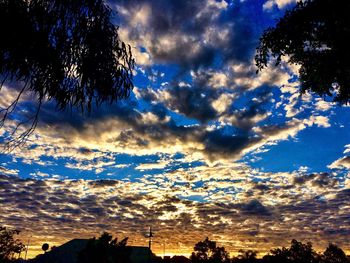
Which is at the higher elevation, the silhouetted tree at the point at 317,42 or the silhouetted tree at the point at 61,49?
the silhouetted tree at the point at 317,42

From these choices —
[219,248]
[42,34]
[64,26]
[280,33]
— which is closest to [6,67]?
[42,34]

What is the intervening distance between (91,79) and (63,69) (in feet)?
1.64

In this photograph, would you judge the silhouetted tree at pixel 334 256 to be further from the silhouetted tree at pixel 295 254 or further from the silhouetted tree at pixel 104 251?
the silhouetted tree at pixel 104 251

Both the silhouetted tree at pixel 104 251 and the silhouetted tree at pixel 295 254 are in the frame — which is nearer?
the silhouetted tree at pixel 104 251

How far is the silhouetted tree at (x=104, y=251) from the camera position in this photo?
2426 inches

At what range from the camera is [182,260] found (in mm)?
129375

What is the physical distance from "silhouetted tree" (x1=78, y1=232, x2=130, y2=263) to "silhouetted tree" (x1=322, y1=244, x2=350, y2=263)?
81.7 metres

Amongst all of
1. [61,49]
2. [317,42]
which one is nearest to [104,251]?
[317,42]

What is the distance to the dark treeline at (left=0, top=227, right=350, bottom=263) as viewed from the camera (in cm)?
6356

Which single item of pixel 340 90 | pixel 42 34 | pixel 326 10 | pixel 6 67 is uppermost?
pixel 326 10

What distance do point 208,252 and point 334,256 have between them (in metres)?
45.2

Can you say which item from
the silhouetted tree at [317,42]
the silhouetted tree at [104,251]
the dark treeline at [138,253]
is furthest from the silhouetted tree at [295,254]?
the silhouetted tree at [317,42]

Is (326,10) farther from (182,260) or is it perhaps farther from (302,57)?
(182,260)

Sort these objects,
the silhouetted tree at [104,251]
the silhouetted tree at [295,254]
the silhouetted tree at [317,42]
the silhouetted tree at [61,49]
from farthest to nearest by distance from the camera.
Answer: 1. the silhouetted tree at [295,254]
2. the silhouetted tree at [104,251]
3. the silhouetted tree at [317,42]
4. the silhouetted tree at [61,49]
